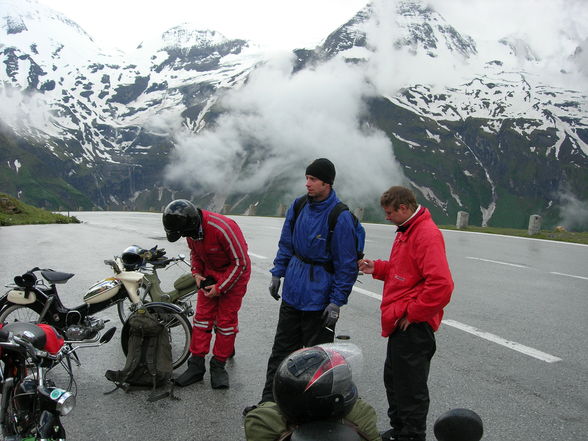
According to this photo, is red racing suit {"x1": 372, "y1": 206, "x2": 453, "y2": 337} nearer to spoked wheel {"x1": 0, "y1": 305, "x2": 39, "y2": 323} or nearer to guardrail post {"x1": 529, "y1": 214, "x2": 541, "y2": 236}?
spoked wheel {"x1": 0, "y1": 305, "x2": 39, "y2": 323}

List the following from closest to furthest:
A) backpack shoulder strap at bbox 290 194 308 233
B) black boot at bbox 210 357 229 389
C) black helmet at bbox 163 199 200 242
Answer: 1. backpack shoulder strap at bbox 290 194 308 233
2. black helmet at bbox 163 199 200 242
3. black boot at bbox 210 357 229 389

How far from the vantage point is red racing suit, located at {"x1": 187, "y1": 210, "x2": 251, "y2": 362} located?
4.81m

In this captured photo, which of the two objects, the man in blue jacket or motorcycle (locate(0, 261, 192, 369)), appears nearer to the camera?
the man in blue jacket

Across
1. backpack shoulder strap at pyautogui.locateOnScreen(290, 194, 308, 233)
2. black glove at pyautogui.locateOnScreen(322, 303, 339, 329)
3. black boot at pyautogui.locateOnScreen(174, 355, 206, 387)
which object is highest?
backpack shoulder strap at pyautogui.locateOnScreen(290, 194, 308, 233)

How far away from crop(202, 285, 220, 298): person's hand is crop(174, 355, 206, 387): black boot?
2.07 ft

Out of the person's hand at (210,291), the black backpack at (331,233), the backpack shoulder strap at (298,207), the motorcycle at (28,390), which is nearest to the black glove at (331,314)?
the black backpack at (331,233)

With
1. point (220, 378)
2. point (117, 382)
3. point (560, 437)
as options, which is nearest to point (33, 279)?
point (117, 382)

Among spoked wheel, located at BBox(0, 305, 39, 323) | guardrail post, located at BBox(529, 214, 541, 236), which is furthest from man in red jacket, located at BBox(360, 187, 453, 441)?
guardrail post, located at BBox(529, 214, 541, 236)

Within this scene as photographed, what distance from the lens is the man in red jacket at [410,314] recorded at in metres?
3.41

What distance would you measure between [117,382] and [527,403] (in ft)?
11.8

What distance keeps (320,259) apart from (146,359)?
6.09ft

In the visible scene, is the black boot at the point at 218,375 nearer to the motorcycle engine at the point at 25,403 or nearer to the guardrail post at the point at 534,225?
the motorcycle engine at the point at 25,403

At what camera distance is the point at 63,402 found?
9.01 feet

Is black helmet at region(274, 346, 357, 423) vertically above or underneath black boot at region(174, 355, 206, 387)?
above
